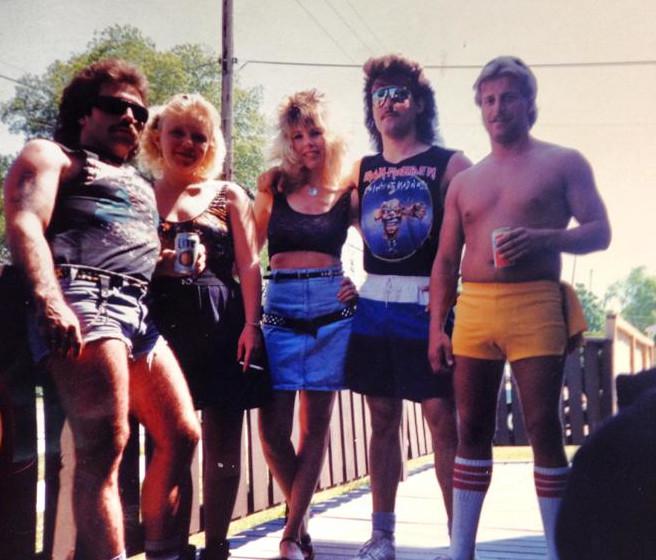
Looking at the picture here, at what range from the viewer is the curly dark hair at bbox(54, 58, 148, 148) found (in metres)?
1.98

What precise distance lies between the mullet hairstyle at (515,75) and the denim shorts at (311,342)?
2.46 ft

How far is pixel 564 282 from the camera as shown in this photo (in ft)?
6.66

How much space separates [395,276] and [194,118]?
0.80 metres

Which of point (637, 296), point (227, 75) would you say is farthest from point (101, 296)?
point (637, 296)

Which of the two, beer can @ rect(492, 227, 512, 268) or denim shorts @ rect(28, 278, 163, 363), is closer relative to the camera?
denim shorts @ rect(28, 278, 163, 363)

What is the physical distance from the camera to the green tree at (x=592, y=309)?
2059 millimetres

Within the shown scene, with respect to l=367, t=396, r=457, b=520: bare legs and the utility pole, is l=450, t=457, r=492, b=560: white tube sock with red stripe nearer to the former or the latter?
l=367, t=396, r=457, b=520: bare legs

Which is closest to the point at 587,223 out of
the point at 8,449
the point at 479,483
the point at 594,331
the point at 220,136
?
the point at 594,331

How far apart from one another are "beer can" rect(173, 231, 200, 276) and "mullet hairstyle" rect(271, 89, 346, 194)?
0.42 m

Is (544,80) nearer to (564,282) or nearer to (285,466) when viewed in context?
(564,282)

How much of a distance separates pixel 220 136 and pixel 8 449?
1118mm

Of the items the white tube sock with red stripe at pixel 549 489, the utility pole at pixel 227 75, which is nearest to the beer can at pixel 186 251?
the utility pole at pixel 227 75

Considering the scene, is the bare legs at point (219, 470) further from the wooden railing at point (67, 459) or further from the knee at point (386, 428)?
the knee at point (386, 428)

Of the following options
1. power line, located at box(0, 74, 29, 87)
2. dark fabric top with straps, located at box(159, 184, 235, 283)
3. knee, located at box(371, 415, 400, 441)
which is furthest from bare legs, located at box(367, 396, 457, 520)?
power line, located at box(0, 74, 29, 87)
